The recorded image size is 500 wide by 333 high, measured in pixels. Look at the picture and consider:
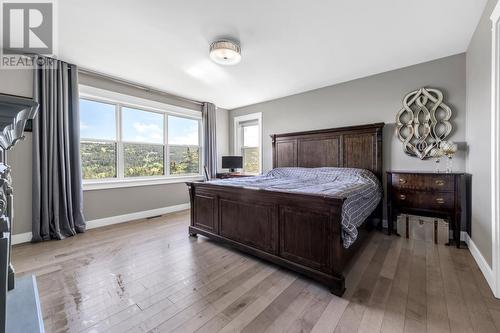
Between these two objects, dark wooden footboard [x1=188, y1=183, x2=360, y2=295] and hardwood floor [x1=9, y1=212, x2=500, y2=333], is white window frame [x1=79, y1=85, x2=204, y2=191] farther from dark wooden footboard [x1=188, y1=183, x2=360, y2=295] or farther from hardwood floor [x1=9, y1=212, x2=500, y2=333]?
dark wooden footboard [x1=188, y1=183, x2=360, y2=295]

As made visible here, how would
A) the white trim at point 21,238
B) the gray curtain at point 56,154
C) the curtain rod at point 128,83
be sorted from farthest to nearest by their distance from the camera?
the curtain rod at point 128,83, the gray curtain at point 56,154, the white trim at point 21,238

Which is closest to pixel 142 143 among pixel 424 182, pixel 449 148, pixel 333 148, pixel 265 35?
pixel 265 35

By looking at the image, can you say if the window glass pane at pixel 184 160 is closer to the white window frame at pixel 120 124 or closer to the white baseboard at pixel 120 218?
the white window frame at pixel 120 124

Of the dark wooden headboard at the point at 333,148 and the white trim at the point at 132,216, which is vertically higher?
the dark wooden headboard at the point at 333,148

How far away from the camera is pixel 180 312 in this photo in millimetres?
1549

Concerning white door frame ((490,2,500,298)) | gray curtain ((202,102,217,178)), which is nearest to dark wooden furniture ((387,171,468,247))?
white door frame ((490,2,500,298))

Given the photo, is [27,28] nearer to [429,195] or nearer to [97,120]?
[97,120]

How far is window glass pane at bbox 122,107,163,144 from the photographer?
392 centimetres

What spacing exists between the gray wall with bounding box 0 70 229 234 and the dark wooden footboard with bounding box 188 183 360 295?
171 centimetres

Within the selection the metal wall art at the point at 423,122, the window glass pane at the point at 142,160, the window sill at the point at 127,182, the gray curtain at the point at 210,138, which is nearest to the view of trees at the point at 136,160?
the window glass pane at the point at 142,160

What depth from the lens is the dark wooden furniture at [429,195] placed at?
258 centimetres

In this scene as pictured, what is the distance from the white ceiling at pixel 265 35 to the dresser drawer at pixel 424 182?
5.29 ft

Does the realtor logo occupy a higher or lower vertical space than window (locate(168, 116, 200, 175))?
higher

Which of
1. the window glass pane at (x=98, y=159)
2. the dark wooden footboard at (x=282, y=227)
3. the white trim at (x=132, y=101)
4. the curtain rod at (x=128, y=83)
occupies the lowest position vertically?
the dark wooden footboard at (x=282, y=227)
